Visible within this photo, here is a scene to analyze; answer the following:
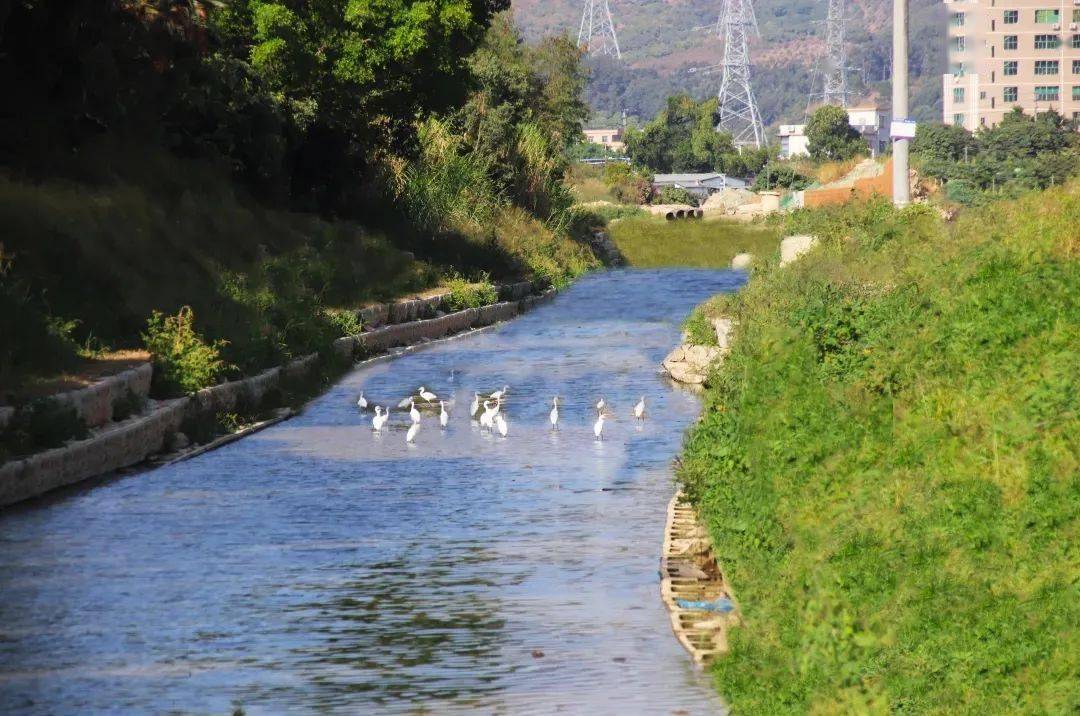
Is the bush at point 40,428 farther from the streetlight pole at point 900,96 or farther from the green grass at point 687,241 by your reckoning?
the green grass at point 687,241

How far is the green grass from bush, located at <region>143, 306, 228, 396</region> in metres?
46.7

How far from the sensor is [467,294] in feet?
137

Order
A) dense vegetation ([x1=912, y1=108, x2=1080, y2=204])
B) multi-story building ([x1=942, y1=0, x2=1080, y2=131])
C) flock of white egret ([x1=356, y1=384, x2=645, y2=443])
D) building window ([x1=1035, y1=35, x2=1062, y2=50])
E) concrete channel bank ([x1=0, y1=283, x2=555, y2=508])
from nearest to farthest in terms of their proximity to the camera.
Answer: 1. concrete channel bank ([x1=0, y1=283, x2=555, y2=508])
2. flock of white egret ([x1=356, y1=384, x2=645, y2=443])
3. dense vegetation ([x1=912, y1=108, x2=1080, y2=204])
4. multi-story building ([x1=942, y1=0, x2=1080, y2=131])
5. building window ([x1=1035, y1=35, x2=1062, y2=50])

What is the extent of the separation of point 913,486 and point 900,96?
843 inches

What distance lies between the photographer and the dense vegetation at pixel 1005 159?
30969 millimetres

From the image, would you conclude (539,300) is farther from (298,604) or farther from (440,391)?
(298,604)

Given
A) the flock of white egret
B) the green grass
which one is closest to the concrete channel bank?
the flock of white egret

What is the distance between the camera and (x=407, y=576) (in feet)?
43.9

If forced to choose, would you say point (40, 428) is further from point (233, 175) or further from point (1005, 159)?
point (1005, 159)

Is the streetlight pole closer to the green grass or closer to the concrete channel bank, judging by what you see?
the concrete channel bank

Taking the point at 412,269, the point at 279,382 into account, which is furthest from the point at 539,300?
the point at 279,382

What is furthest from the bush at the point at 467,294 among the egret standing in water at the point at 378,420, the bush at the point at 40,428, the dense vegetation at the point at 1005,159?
the bush at the point at 40,428

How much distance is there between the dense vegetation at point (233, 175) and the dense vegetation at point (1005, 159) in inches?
466

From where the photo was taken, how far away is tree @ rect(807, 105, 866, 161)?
170m
